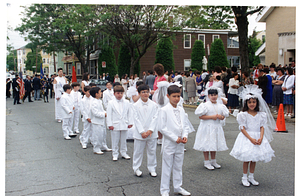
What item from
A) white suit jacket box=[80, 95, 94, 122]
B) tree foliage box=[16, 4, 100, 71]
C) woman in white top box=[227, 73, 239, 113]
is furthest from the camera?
tree foliage box=[16, 4, 100, 71]

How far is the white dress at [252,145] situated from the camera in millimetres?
4809

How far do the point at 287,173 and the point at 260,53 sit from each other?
31752 mm

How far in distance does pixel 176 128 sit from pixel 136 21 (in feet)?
68.3

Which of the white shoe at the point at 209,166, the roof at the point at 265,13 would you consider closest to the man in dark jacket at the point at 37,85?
the white shoe at the point at 209,166

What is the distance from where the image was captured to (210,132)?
5738mm

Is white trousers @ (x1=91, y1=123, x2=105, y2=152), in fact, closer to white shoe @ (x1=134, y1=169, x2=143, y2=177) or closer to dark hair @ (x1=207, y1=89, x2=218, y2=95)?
white shoe @ (x1=134, y1=169, x2=143, y2=177)

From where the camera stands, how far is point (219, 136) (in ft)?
18.9

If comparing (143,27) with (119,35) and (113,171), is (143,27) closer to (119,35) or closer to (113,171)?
(119,35)

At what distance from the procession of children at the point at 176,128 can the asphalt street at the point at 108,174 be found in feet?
0.78

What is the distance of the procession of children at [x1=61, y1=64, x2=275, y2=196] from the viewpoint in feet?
15.0

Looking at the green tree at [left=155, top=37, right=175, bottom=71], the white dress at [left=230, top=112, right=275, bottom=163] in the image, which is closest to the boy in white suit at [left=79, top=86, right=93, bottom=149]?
the white dress at [left=230, top=112, right=275, bottom=163]

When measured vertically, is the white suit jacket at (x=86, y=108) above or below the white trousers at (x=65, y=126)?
above

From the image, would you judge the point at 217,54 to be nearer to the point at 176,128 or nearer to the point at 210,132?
the point at 210,132

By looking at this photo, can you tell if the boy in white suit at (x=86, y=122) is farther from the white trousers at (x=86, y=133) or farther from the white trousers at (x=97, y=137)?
the white trousers at (x=97, y=137)
